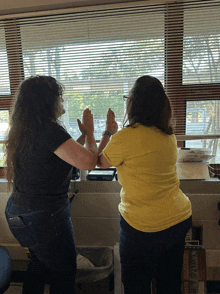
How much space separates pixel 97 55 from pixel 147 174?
1.17 m

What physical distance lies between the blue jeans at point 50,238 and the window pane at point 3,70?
46.8 inches

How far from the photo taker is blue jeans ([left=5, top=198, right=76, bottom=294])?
1.08 meters

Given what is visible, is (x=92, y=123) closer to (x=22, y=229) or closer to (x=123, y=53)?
(x=22, y=229)

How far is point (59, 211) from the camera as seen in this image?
1.13m

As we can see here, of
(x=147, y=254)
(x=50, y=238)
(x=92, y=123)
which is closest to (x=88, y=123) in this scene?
(x=92, y=123)

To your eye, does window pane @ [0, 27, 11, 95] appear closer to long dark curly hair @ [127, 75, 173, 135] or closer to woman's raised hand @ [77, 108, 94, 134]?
woman's raised hand @ [77, 108, 94, 134]

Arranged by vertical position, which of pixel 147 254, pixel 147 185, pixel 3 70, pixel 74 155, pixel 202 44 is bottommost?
pixel 147 254

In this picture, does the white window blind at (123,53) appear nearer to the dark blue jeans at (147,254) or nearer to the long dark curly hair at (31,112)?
the long dark curly hair at (31,112)

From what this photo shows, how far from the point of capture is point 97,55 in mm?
1792

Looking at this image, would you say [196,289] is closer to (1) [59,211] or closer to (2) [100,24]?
(1) [59,211]

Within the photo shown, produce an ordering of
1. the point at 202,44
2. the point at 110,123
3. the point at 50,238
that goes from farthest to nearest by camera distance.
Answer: the point at 202,44, the point at 110,123, the point at 50,238

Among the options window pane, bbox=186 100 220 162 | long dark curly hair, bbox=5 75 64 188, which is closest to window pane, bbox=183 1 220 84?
window pane, bbox=186 100 220 162

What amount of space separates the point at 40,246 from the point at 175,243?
2.03 ft

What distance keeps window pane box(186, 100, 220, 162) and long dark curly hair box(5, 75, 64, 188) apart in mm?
1094
